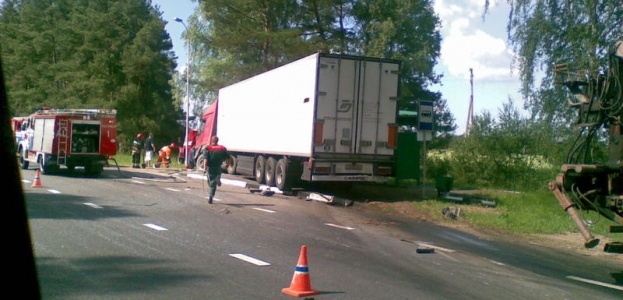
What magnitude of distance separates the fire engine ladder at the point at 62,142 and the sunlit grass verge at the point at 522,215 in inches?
510

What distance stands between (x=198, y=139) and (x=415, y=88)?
12601 millimetres

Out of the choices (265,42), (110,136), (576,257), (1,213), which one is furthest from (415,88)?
(1,213)

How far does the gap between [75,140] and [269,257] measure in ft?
54.7

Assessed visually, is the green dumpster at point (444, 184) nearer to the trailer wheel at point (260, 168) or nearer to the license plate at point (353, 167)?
the license plate at point (353, 167)

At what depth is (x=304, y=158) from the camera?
1897 centimetres

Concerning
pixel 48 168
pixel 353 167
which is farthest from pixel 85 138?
pixel 353 167

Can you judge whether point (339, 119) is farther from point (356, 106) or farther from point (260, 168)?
point (260, 168)

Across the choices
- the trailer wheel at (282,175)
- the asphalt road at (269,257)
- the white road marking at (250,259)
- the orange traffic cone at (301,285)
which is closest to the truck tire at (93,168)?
the trailer wheel at (282,175)

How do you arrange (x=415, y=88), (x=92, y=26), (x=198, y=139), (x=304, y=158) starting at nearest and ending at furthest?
(x=304, y=158)
(x=198, y=139)
(x=415, y=88)
(x=92, y=26)

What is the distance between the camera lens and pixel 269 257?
9328mm

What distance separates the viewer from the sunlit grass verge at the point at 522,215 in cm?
1416

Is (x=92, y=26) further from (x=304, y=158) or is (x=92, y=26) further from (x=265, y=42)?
(x=304, y=158)

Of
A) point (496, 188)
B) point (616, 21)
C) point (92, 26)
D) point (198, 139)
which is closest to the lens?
point (616, 21)

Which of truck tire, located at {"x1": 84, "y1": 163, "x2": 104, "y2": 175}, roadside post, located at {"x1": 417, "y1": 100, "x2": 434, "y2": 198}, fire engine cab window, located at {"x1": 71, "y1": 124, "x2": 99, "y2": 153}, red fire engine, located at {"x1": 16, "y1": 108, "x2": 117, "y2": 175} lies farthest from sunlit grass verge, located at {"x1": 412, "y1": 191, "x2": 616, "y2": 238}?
fire engine cab window, located at {"x1": 71, "y1": 124, "x2": 99, "y2": 153}
